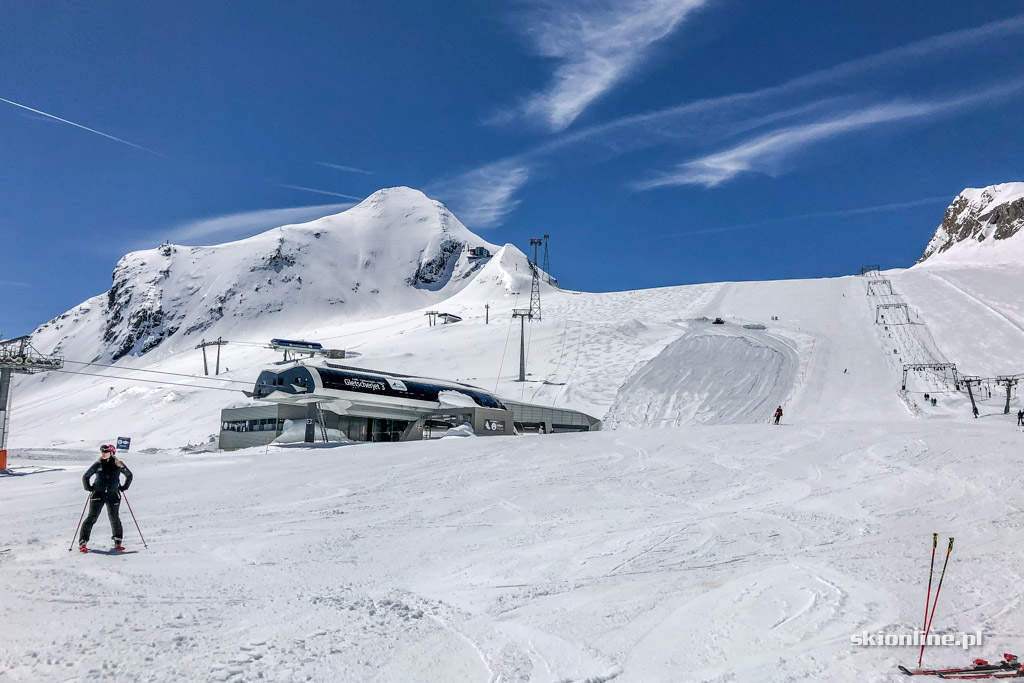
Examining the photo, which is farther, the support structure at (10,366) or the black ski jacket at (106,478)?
the support structure at (10,366)

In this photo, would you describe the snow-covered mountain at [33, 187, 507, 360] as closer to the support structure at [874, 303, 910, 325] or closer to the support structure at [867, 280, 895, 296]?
the support structure at [867, 280, 895, 296]

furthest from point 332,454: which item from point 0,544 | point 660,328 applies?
point 660,328

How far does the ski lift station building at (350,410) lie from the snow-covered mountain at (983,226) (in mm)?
100634

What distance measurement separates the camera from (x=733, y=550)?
9805mm

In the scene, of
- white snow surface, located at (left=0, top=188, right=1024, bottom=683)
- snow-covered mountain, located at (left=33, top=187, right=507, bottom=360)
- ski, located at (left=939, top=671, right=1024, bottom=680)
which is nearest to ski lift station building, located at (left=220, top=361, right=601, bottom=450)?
white snow surface, located at (left=0, top=188, right=1024, bottom=683)

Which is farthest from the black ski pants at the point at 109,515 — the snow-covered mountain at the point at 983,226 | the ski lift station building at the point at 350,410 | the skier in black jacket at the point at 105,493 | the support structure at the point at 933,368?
the snow-covered mountain at the point at 983,226

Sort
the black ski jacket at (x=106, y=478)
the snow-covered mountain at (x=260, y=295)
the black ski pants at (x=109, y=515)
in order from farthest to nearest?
1. the snow-covered mountain at (x=260, y=295)
2. the black ski jacket at (x=106, y=478)
3. the black ski pants at (x=109, y=515)

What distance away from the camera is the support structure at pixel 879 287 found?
76.3 meters

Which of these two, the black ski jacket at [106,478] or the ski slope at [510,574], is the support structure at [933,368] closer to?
the ski slope at [510,574]

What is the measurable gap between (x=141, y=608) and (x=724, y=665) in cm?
539

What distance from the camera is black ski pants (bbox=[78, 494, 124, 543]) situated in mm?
8445

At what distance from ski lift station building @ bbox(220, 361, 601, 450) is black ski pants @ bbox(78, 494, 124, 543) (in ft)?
75.4

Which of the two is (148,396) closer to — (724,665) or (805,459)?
(805,459)

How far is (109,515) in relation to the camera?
8594 mm
